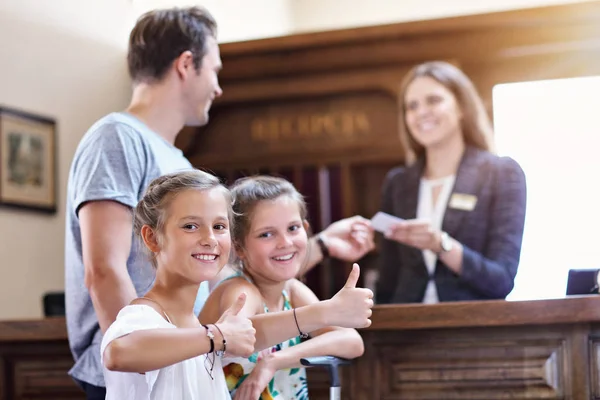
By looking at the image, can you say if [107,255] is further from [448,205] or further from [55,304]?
[448,205]

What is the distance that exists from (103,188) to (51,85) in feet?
8.64

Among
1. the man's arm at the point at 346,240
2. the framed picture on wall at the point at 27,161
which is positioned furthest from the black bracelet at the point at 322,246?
the framed picture on wall at the point at 27,161

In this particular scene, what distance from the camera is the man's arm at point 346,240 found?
109 inches

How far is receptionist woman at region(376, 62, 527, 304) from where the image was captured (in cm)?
315

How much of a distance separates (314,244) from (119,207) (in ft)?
2.61

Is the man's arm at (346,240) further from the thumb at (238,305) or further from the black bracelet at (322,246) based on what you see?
the thumb at (238,305)

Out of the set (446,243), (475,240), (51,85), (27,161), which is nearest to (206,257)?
(446,243)

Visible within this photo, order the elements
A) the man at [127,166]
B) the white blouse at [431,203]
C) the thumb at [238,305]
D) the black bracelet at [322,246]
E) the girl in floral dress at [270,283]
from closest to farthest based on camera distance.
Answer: the thumb at [238,305]
the girl in floral dress at [270,283]
the man at [127,166]
the black bracelet at [322,246]
the white blouse at [431,203]

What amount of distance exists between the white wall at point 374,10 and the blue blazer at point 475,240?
2549mm

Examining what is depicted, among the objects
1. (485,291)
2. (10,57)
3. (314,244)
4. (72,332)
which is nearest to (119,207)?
(72,332)

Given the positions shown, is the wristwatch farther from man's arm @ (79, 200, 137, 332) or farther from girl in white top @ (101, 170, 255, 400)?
girl in white top @ (101, 170, 255, 400)

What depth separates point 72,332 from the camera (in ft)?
7.45

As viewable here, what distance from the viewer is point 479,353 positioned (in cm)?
250

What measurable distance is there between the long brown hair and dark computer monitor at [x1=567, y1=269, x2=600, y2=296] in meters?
1.13
